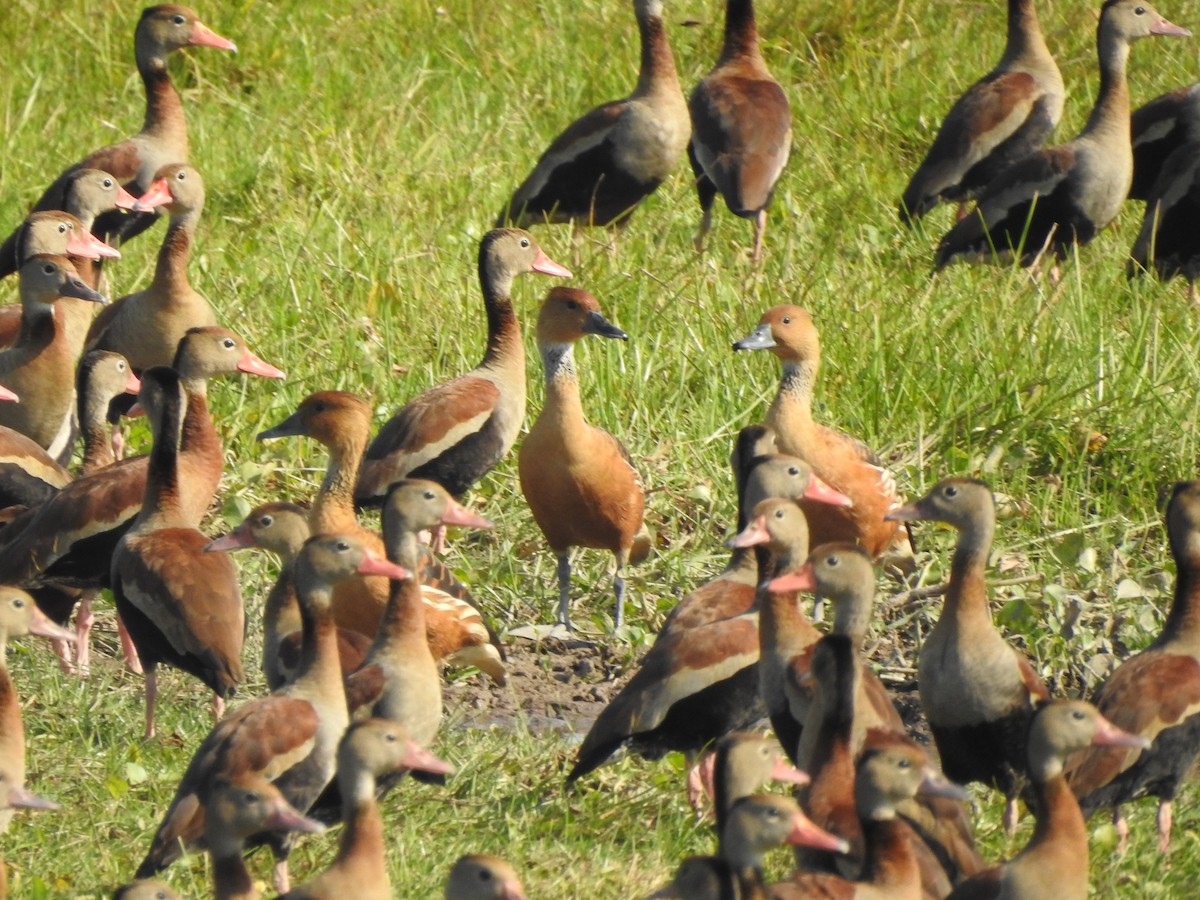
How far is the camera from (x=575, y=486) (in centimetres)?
612

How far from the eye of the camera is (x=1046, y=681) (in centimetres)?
571

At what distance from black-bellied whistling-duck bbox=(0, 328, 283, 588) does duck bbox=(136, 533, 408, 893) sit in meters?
1.18

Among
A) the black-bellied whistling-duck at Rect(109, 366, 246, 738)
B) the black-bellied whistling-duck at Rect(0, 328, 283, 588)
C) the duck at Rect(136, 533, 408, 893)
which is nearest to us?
the duck at Rect(136, 533, 408, 893)

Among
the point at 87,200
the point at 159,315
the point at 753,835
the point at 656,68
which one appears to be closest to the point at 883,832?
the point at 753,835

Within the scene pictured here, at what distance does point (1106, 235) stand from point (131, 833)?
586cm

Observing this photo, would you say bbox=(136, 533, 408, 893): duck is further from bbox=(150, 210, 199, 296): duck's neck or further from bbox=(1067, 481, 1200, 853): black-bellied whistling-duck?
bbox=(150, 210, 199, 296): duck's neck

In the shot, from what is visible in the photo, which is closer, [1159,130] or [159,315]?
[159,315]

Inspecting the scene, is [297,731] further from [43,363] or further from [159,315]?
[159,315]

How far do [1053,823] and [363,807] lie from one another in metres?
1.33

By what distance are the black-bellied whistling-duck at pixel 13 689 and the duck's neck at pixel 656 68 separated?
514cm

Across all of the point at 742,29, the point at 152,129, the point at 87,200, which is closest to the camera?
the point at 87,200

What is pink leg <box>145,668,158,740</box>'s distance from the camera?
206 inches

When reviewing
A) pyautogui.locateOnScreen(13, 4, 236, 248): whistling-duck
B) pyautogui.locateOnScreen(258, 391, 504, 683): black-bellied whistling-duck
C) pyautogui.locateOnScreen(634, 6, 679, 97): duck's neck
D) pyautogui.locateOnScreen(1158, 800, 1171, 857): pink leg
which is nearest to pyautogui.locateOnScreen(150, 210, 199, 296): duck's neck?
pyautogui.locateOnScreen(13, 4, 236, 248): whistling-duck

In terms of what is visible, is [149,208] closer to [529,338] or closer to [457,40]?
[529,338]
